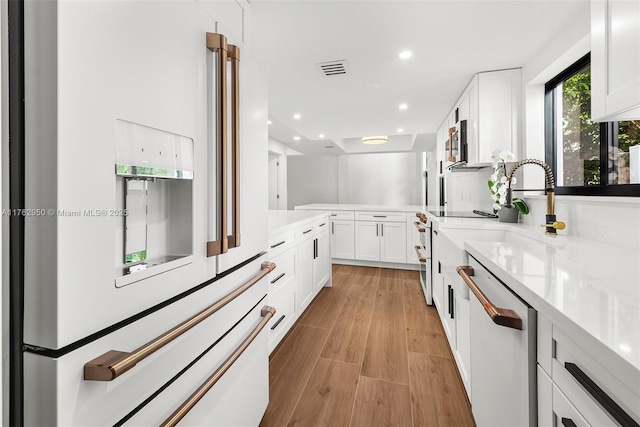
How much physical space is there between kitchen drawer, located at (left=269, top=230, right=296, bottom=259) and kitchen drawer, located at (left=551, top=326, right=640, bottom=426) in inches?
59.3

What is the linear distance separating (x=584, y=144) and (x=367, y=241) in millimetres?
3114

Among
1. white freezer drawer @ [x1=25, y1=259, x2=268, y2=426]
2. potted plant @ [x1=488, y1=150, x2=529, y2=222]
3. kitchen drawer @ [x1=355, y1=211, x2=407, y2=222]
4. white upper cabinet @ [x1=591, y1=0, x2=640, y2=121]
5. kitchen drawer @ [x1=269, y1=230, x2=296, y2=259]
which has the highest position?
white upper cabinet @ [x1=591, y1=0, x2=640, y2=121]

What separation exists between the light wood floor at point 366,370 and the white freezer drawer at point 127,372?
82cm

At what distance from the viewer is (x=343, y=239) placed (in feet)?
15.5

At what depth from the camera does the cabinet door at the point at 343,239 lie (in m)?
4.70

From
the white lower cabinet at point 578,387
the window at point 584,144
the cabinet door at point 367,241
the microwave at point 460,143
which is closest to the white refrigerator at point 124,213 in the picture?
the white lower cabinet at point 578,387

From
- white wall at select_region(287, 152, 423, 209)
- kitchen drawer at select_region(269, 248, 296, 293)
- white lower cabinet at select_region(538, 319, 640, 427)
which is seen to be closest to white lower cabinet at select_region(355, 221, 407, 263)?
white wall at select_region(287, 152, 423, 209)

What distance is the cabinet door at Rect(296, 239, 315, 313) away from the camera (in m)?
2.50

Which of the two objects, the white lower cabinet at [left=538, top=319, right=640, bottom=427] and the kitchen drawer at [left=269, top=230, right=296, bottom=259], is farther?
the kitchen drawer at [left=269, top=230, right=296, bottom=259]

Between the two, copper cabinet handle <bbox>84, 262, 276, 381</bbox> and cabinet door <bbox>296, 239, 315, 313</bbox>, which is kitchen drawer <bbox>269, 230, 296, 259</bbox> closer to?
cabinet door <bbox>296, 239, 315, 313</bbox>

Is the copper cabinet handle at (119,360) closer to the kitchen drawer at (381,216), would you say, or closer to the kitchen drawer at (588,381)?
the kitchen drawer at (588,381)

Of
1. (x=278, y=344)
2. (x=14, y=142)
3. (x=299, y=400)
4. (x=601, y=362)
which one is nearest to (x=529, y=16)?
(x=601, y=362)

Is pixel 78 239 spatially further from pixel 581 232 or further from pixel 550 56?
pixel 550 56

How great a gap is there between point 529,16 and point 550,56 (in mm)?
420
